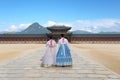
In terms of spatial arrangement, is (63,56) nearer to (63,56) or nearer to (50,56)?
(63,56)

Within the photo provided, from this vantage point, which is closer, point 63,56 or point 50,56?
point 63,56

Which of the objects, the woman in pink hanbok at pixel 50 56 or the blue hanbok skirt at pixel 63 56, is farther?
the woman in pink hanbok at pixel 50 56

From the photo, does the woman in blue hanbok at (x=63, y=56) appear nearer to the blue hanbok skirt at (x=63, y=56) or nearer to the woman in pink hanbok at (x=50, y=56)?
the blue hanbok skirt at (x=63, y=56)

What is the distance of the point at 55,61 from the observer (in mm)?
10664

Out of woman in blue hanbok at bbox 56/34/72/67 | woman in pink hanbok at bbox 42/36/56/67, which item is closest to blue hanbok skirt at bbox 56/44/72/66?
woman in blue hanbok at bbox 56/34/72/67

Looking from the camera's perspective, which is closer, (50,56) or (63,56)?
(63,56)

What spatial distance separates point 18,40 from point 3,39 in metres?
3.02

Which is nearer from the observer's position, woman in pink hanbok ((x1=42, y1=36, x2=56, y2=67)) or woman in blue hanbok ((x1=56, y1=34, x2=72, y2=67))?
woman in blue hanbok ((x1=56, y1=34, x2=72, y2=67))

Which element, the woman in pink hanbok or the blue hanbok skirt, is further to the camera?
the woman in pink hanbok

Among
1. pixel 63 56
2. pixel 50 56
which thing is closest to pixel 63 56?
pixel 63 56

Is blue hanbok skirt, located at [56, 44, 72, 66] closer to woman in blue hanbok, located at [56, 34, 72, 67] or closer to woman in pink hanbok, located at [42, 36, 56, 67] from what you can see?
woman in blue hanbok, located at [56, 34, 72, 67]

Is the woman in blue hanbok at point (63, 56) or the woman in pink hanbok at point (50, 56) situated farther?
the woman in pink hanbok at point (50, 56)

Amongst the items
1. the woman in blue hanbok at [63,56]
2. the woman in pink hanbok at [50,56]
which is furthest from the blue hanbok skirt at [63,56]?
the woman in pink hanbok at [50,56]

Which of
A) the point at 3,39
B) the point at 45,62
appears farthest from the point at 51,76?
the point at 3,39
